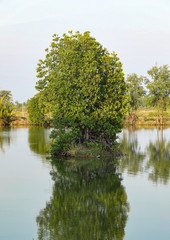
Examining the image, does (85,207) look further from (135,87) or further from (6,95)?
(6,95)

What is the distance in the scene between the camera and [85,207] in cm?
1512

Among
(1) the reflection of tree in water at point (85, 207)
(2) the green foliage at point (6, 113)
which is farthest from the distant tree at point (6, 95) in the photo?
(1) the reflection of tree in water at point (85, 207)

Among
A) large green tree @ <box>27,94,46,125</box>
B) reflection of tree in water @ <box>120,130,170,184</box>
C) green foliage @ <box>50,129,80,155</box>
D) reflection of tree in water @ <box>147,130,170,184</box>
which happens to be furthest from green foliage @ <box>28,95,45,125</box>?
green foliage @ <box>50,129,80,155</box>

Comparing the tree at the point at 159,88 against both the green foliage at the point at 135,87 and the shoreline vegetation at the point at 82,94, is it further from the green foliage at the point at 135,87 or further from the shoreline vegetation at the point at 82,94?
the shoreline vegetation at the point at 82,94

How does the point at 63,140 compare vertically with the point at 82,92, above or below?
below

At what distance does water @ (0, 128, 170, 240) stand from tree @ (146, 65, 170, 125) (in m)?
66.0

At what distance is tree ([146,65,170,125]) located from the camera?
92.1 metres

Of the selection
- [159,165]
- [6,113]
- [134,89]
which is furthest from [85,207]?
[134,89]

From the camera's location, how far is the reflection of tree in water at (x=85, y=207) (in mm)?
11992

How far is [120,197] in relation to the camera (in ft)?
55.9

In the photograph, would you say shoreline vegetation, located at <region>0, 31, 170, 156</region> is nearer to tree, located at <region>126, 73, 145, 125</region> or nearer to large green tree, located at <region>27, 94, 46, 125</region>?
large green tree, located at <region>27, 94, 46, 125</region>

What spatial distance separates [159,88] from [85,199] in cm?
8079

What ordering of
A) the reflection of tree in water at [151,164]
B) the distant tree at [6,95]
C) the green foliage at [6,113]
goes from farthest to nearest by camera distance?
1. the distant tree at [6,95]
2. the green foliage at [6,113]
3. the reflection of tree in water at [151,164]

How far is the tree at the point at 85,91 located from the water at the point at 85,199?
3.17 metres
